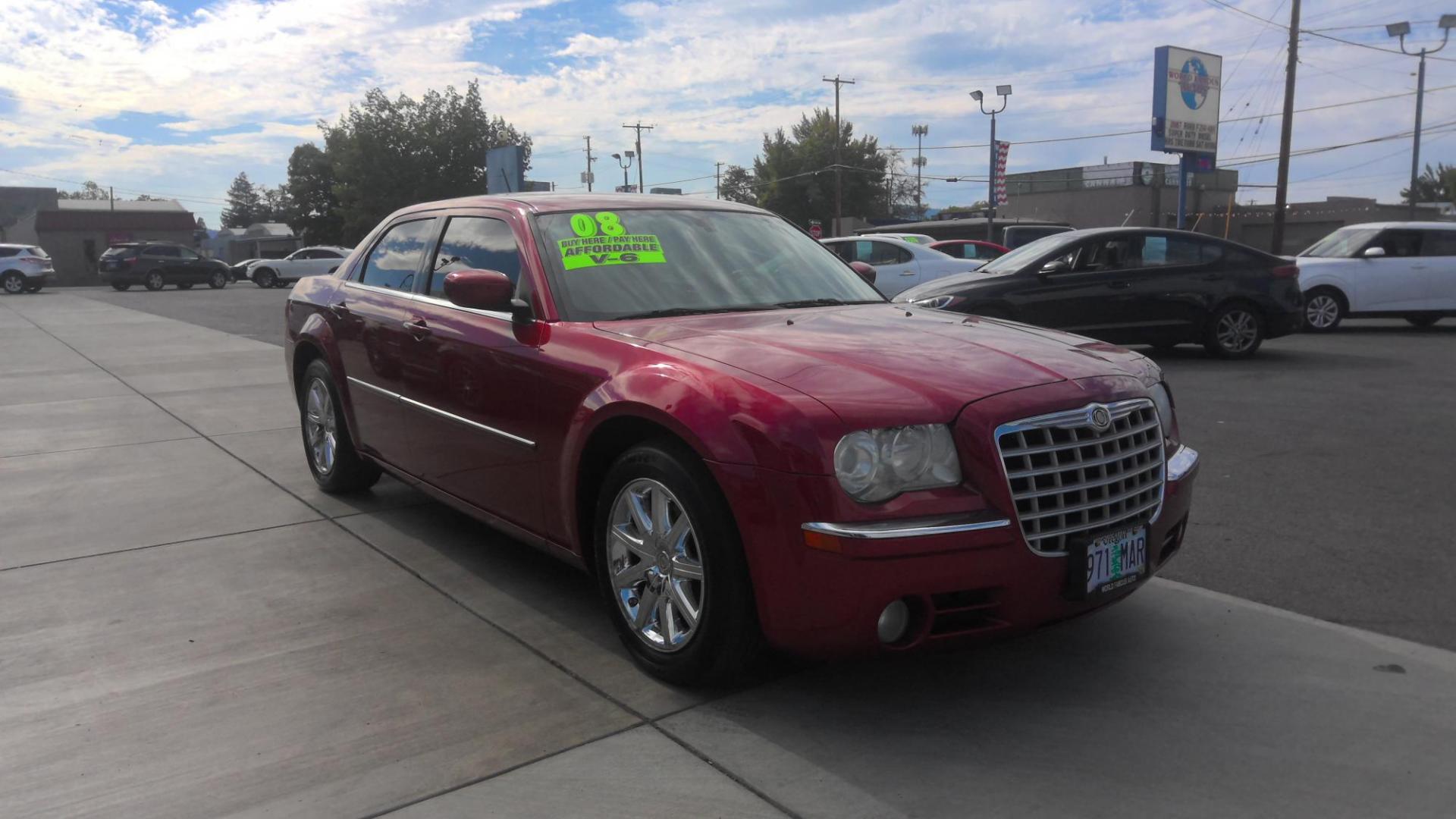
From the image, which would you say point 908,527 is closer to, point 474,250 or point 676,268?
point 676,268

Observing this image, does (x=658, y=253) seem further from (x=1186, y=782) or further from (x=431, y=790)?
(x=1186, y=782)

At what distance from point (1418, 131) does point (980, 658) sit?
181 ft

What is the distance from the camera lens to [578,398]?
12.2 feet

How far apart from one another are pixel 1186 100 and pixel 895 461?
30.6 metres

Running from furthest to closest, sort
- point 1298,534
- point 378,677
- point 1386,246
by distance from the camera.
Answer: point 1386,246 → point 1298,534 → point 378,677

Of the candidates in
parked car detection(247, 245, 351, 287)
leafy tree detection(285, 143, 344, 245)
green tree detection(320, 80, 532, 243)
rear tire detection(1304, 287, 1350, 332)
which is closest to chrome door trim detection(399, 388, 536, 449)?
rear tire detection(1304, 287, 1350, 332)

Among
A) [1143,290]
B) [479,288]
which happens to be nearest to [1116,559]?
[479,288]

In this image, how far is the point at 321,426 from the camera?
6.04m

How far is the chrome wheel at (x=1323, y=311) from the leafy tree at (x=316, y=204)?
76.1m

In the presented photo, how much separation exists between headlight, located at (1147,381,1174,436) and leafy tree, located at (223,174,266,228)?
494ft

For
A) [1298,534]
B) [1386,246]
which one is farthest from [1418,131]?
[1298,534]

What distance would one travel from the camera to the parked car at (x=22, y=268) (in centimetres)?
3856

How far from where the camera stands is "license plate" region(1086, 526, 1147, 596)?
318cm

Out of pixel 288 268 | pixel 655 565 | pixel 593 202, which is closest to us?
pixel 655 565
